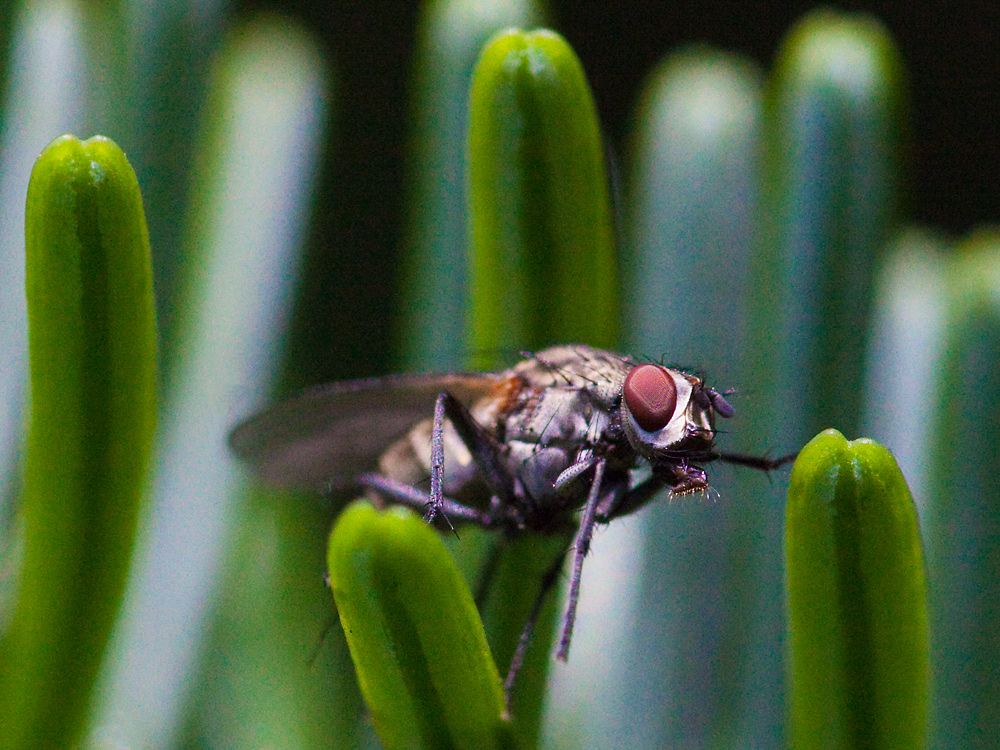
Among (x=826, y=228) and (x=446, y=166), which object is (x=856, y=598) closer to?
(x=826, y=228)

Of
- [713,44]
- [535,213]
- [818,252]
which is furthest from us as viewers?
[713,44]

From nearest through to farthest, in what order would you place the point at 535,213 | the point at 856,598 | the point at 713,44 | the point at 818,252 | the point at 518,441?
the point at 856,598 → the point at 535,213 → the point at 818,252 → the point at 518,441 → the point at 713,44

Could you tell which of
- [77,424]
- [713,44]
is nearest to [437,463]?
[77,424]

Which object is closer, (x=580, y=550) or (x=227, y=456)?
(x=580, y=550)

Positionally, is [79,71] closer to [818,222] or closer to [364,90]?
[818,222]

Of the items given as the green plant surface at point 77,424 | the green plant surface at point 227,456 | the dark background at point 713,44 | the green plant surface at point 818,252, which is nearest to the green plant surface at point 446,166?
the green plant surface at point 227,456
